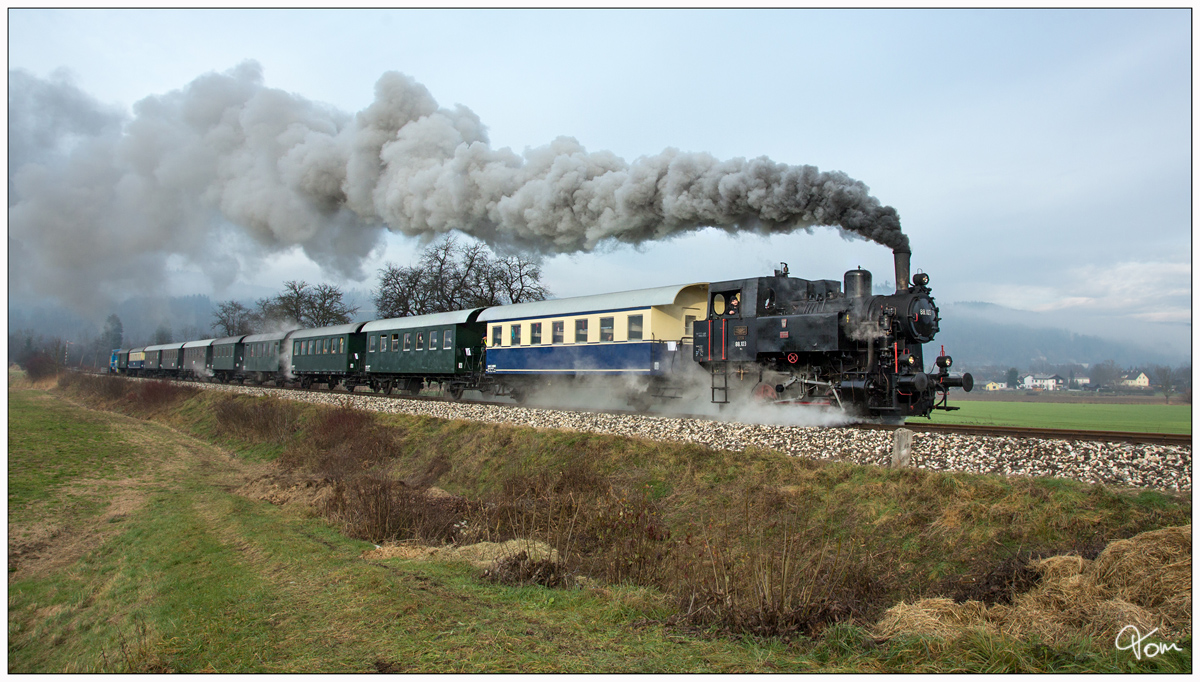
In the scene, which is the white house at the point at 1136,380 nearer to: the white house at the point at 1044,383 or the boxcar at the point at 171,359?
the white house at the point at 1044,383

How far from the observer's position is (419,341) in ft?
77.3

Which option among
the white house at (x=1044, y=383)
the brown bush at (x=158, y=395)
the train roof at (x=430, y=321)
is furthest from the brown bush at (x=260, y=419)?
the white house at (x=1044, y=383)

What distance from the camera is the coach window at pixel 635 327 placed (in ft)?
50.8

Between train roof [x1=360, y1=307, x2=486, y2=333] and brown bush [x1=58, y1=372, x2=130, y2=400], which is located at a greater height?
train roof [x1=360, y1=307, x2=486, y2=333]

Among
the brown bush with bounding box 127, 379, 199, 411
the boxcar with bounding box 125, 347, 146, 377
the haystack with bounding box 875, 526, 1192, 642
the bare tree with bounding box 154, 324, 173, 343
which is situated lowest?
the haystack with bounding box 875, 526, 1192, 642

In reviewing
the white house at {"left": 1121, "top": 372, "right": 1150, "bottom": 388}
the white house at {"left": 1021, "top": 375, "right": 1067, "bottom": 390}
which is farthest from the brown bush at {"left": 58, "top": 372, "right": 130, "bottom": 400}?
the white house at {"left": 1021, "top": 375, "right": 1067, "bottom": 390}

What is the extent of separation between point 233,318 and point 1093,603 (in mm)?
67207

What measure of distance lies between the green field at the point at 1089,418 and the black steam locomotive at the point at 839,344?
2.03 meters

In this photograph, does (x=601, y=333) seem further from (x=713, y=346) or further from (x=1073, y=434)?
(x=1073, y=434)

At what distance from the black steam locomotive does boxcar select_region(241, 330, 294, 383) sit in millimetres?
28492

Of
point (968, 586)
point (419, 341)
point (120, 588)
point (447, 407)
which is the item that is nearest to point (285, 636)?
point (120, 588)

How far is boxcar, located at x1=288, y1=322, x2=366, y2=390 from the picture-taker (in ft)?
90.5

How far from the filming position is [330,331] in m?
29.5

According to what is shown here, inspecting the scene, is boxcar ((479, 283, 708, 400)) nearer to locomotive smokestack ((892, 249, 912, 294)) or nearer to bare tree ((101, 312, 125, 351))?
locomotive smokestack ((892, 249, 912, 294))
